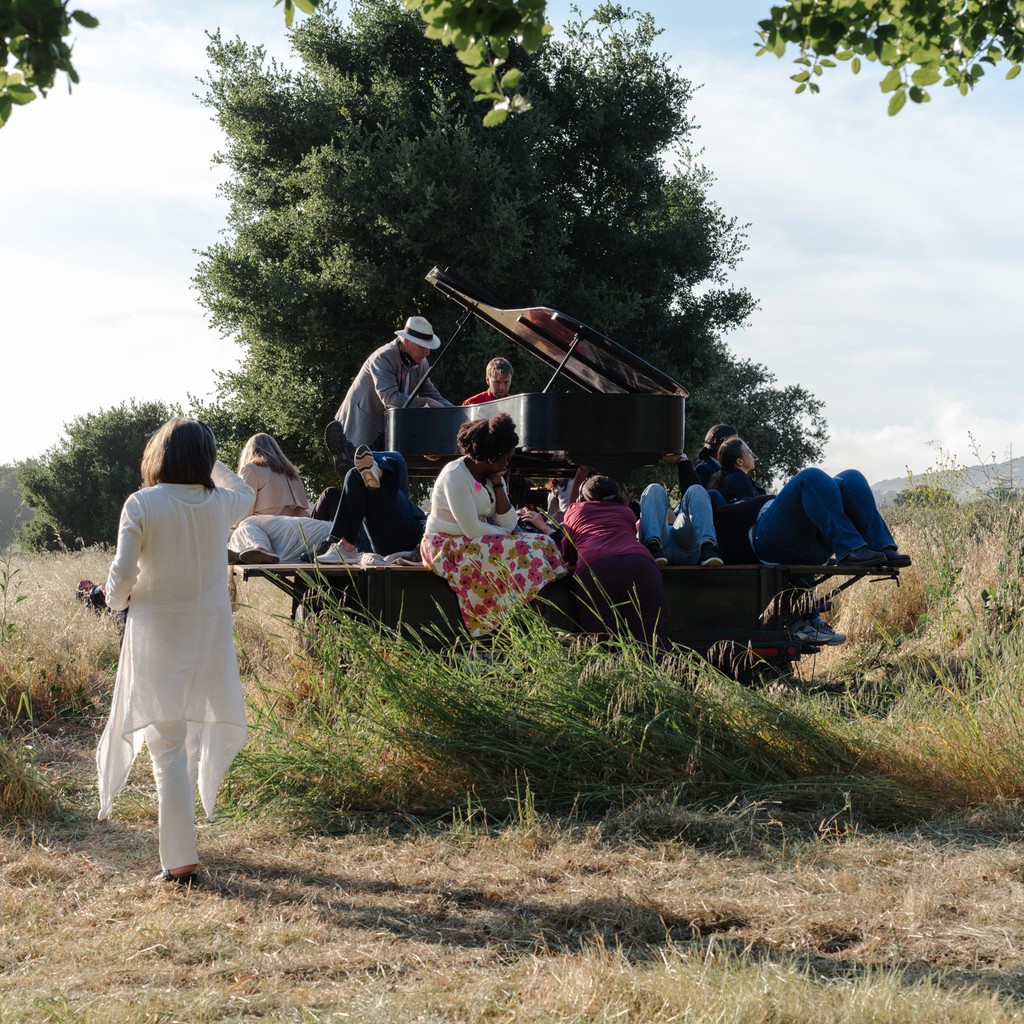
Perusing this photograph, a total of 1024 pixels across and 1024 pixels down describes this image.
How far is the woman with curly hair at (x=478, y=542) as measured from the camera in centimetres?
642

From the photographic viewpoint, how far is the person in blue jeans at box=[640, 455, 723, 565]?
285 inches

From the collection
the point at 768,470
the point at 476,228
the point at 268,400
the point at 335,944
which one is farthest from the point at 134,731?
the point at 768,470

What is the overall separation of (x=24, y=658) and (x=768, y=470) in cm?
2821

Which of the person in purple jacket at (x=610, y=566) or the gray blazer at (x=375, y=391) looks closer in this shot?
the person in purple jacket at (x=610, y=566)

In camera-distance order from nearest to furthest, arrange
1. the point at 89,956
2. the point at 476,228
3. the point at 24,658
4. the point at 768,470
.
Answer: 1. the point at 89,956
2. the point at 24,658
3. the point at 476,228
4. the point at 768,470

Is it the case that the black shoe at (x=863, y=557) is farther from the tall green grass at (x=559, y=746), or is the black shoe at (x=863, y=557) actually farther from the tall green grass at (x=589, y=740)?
the tall green grass at (x=559, y=746)

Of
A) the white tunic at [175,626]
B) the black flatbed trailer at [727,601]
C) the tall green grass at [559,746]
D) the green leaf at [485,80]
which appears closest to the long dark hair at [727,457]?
the black flatbed trailer at [727,601]

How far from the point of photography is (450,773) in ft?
16.1

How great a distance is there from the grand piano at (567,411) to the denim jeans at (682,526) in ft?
1.84

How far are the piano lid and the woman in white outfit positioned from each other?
14.2 feet

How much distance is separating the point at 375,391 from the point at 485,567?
3.35 m

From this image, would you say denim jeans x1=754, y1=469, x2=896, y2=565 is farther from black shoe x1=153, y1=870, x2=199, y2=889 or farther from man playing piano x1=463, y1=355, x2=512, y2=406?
black shoe x1=153, y1=870, x2=199, y2=889

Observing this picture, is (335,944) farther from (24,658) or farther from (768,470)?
(768,470)

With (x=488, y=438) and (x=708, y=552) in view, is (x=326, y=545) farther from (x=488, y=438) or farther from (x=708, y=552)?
(x=708, y=552)
